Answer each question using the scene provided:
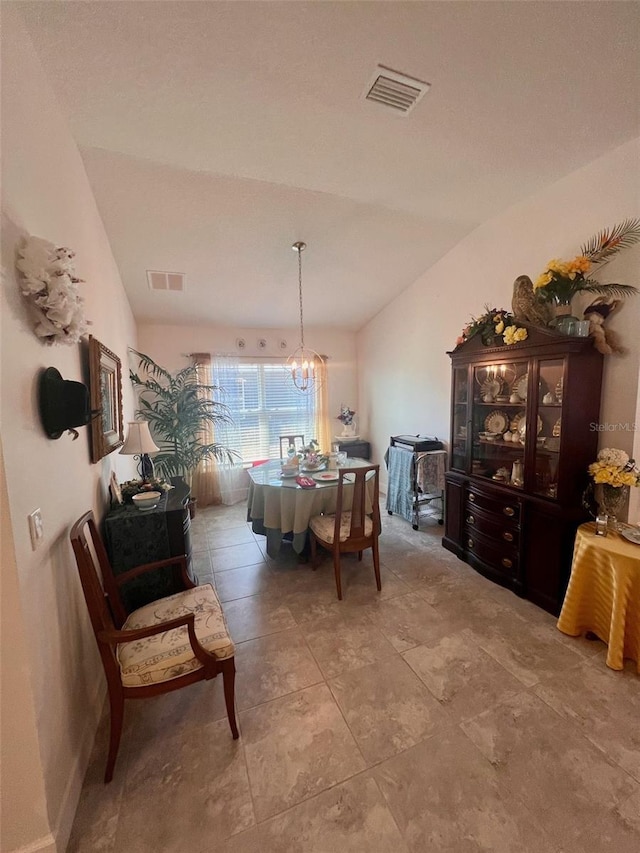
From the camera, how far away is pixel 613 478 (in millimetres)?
2070

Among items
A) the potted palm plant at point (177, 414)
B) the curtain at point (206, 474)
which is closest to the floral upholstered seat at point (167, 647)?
the potted palm plant at point (177, 414)

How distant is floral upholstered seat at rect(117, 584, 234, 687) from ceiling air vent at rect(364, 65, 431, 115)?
273 centimetres

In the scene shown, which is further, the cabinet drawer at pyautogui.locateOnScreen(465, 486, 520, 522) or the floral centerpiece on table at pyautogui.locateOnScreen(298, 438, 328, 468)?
the floral centerpiece on table at pyautogui.locateOnScreen(298, 438, 328, 468)

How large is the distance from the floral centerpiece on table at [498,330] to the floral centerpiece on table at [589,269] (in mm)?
272

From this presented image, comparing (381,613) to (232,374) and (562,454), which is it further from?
(232,374)

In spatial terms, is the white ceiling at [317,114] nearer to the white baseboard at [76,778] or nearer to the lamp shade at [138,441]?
the lamp shade at [138,441]

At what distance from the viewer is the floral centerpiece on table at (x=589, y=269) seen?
215 centimetres

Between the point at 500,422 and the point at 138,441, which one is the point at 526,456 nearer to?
the point at 500,422

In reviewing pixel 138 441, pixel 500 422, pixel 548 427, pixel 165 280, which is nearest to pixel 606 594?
pixel 548 427

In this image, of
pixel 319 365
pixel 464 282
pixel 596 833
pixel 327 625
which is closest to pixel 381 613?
pixel 327 625

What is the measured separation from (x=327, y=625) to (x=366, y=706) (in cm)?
62

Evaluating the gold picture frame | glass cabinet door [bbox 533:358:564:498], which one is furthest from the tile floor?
the gold picture frame

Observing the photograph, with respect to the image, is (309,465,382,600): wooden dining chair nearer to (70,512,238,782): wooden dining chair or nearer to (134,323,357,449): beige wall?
(70,512,238,782): wooden dining chair

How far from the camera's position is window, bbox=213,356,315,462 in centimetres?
487
